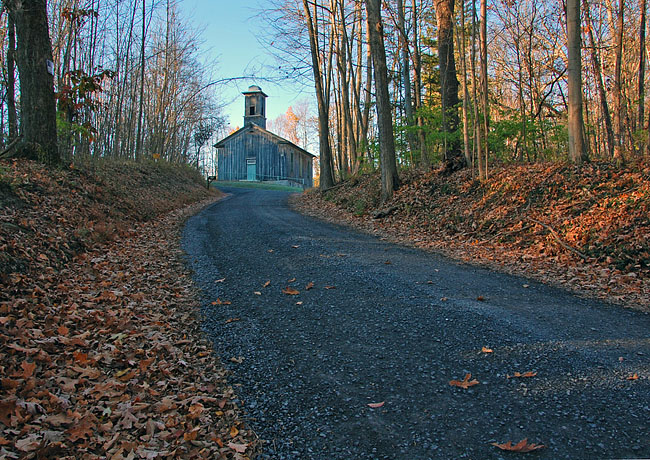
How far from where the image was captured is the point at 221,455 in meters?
2.61

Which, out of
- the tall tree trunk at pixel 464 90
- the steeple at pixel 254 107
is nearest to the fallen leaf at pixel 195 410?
the tall tree trunk at pixel 464 90

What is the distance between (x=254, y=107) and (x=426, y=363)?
40420 millimetres

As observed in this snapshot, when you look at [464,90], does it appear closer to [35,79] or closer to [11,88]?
[35,79]

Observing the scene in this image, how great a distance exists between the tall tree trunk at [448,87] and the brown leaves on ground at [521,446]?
36.3 feet

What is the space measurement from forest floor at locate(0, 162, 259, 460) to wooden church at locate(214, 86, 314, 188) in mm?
30354

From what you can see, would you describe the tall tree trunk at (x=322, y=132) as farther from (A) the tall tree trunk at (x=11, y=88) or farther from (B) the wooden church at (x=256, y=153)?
(B) the wooden church at (x=256, y=153)

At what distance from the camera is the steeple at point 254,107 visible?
40.7m

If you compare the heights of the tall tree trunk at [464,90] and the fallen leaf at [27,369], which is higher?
the tall tree trunk at [464,90]

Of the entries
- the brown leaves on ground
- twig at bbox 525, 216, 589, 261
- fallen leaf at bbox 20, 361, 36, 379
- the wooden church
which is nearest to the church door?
the wooden church

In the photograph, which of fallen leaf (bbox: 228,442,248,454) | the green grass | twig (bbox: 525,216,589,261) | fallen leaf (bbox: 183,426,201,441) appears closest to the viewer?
fallen leaf (bbox: 228,442,248,454)

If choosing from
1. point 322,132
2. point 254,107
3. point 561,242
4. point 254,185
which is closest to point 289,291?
point 561,242

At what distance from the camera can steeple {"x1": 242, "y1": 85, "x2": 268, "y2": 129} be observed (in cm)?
4066

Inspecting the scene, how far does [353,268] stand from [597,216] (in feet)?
15.2

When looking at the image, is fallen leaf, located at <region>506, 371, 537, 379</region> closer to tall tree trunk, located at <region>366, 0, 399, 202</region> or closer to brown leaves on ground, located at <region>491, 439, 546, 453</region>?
brown leaves on ground, located at <region>491, 439, 546, 453</region>
